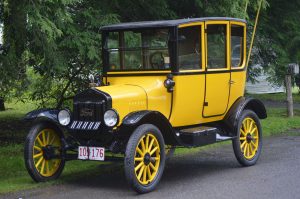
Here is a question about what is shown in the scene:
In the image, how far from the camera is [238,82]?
934 centimetres

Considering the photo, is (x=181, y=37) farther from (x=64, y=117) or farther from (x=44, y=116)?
(x=44, y=116)

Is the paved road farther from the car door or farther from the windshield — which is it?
the windshield

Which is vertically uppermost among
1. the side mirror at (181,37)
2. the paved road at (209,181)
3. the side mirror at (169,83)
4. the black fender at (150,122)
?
the side mirror at (181,37)

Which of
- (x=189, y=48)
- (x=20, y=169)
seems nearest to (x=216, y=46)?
(x=189, y=48)

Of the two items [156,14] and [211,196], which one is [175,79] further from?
[156,14]

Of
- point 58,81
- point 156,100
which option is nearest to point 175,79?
point 156,100

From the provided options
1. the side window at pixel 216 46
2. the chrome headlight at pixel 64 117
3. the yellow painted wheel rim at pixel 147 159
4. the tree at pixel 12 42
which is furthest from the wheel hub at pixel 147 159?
the tree at pixel 12 42

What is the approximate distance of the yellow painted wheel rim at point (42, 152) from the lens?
800 cm

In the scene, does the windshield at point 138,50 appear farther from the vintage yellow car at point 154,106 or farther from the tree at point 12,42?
the tree at point 12,42

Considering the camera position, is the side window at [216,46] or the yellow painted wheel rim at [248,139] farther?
the yellow painted wheel rim at [248,139]

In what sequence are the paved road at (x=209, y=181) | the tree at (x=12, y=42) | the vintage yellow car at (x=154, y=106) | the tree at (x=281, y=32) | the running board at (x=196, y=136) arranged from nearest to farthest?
the paved road at (x=209, y=181) < the vintage yellow car at (x=154, y=106) < the running board at (x=196, y=136) < the tree at (x=12, y=42) < the tree at (x=281, y=32)

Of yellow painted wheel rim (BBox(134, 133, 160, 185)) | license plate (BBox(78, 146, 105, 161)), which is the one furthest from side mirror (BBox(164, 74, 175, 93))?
license plate (BBox(78, 146, 105, 161))

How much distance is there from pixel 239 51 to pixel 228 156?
192 cm

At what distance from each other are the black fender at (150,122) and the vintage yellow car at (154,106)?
0.04ft
